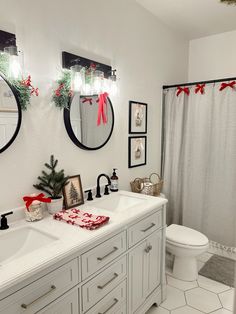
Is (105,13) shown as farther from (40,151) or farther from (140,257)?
(140,257)

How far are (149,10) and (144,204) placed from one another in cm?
201

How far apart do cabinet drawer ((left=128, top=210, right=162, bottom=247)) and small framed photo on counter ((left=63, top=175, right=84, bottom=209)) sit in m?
0.47

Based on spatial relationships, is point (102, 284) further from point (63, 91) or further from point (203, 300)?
point (63, 91)

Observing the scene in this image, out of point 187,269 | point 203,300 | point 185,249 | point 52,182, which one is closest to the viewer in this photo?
point 52,182

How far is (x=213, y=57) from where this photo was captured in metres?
3.19

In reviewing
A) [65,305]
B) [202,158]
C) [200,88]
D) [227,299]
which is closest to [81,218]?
[65,305]

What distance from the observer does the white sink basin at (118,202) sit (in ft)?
6.51

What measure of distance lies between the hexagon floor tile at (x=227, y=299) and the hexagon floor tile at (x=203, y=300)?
0.13 ft

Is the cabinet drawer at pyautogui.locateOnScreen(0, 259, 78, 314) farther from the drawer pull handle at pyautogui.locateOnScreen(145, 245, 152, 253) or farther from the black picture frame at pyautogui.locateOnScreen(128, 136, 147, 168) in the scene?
the black picture frame at pyautogui.locateOnScreen(128, 136, 147, 168)

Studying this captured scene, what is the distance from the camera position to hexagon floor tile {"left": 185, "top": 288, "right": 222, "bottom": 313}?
6.44ft

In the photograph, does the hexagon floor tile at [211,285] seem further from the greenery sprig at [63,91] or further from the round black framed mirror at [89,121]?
the greenery sprig at [63,91]

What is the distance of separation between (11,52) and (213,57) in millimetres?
2690

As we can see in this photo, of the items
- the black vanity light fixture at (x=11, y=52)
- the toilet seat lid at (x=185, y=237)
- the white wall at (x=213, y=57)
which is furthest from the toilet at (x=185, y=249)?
the white wall at (x=213, y=57)

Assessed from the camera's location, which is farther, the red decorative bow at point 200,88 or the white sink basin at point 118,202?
the red decorative bow at point 200,88
